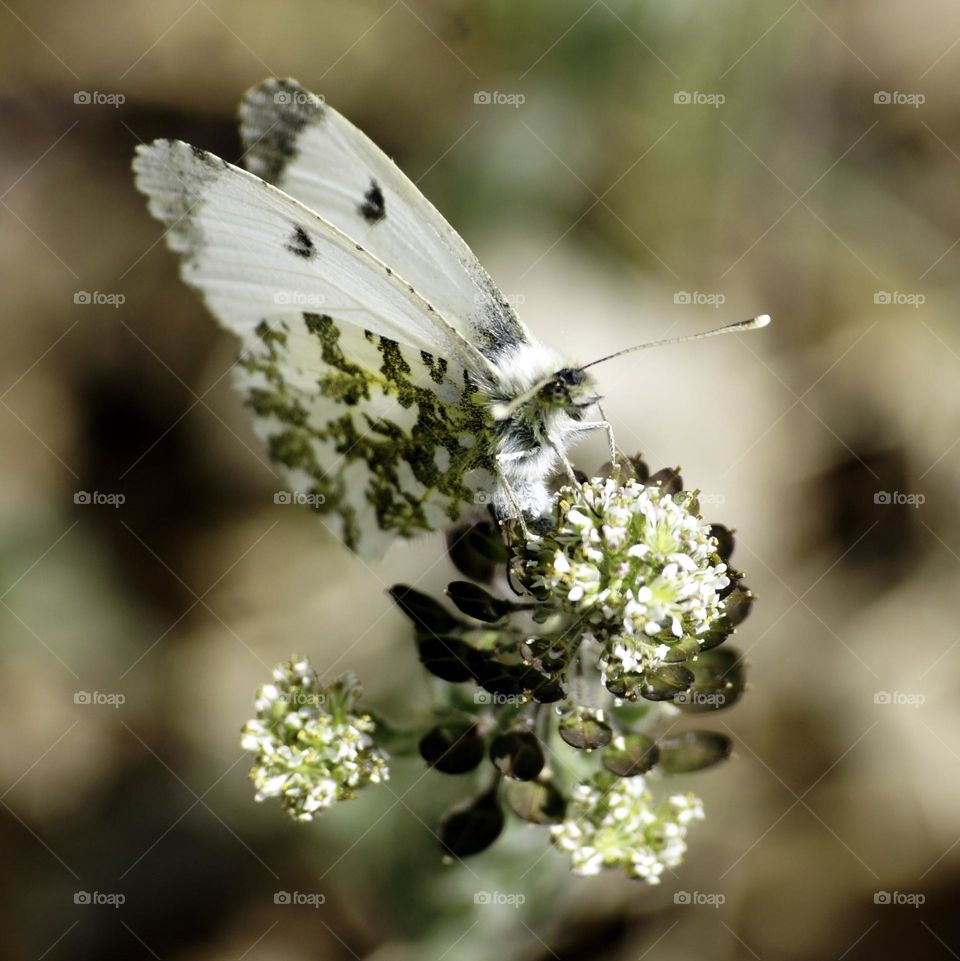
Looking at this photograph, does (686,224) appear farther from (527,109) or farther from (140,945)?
(140,945)

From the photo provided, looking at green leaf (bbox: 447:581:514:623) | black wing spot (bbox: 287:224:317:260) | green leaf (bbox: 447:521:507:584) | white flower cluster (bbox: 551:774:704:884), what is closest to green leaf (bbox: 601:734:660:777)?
white flower cluster (bbox: 551:774:704:884)

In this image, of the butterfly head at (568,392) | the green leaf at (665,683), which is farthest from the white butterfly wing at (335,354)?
the green leaf at (665,683)

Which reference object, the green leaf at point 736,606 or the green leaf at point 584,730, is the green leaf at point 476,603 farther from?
the green leaf at point 736,606

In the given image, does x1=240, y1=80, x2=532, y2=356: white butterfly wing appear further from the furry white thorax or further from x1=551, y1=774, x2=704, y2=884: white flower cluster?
x1=551, y1=774, x2=704, y2=884: white flower cluster

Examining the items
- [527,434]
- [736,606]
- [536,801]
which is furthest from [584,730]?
[527,434]

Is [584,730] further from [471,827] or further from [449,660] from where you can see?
[471,827]
